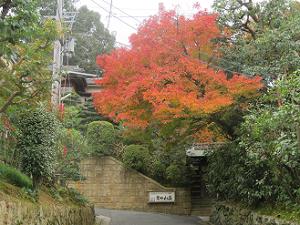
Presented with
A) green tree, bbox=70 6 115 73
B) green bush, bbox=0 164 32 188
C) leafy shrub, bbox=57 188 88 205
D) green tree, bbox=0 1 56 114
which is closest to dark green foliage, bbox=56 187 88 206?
leafy shrub, bbox=57 188 88 205

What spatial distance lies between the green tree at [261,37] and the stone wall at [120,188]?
1191 centimetres

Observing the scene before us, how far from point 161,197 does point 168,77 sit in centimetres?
1324

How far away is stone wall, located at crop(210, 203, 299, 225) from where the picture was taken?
482 inches

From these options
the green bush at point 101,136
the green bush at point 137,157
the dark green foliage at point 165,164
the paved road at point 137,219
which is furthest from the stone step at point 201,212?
the green bush at point 101,136

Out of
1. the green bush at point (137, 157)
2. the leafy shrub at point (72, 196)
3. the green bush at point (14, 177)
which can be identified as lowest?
the leafy shrub at point (72, 196)

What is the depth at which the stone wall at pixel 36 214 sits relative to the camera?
7.99 m

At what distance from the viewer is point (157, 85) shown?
51.2 feet

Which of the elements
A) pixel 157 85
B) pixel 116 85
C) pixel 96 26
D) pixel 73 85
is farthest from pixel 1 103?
pixel 96 26

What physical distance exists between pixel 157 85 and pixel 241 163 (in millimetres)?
4098

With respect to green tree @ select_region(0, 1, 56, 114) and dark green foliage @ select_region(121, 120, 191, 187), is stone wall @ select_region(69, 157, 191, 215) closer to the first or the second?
dark green foliage @ select_region(121, 120, 191, 187)

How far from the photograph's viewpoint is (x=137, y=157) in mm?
28375

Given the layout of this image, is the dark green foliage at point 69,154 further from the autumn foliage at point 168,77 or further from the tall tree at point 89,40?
the tall tree at point 89,40

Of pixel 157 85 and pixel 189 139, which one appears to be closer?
pixel 157 85

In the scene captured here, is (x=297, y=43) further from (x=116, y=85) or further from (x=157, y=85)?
(x=116, y=85)
